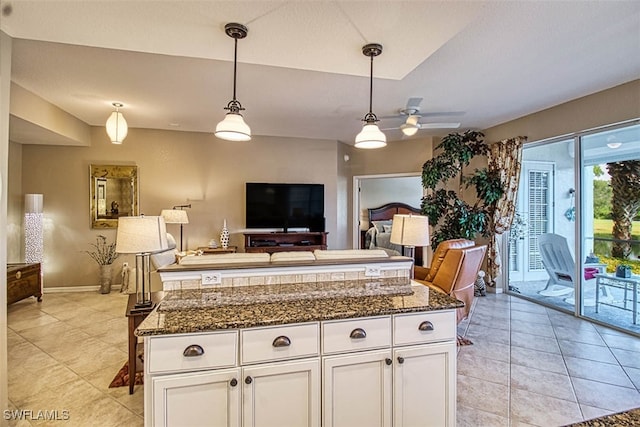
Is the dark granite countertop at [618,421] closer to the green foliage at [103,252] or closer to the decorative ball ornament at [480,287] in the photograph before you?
the decorative ball ornament at [480,287]

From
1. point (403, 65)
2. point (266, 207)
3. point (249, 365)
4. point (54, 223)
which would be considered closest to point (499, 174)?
point (403, 65)

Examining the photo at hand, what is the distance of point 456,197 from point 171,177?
4740 millimetres

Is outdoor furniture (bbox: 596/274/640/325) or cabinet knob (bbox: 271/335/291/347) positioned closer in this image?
cabinet knob (bbox: 271/335/291/347)

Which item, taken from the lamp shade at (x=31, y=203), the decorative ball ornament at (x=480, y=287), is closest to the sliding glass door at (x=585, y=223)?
the decorative ball ornament at (x=480, y=287)

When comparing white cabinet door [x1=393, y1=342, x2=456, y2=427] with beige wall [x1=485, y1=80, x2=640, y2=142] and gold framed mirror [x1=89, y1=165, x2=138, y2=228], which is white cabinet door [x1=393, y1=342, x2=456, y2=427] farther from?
gold framed mirror [x1=89, y1=165, x2=138, y2=228]

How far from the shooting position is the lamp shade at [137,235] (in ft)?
6.99

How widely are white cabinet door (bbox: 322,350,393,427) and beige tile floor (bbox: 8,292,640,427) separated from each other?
0.85 meters

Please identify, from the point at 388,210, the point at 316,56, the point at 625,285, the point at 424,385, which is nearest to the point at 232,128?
the point at 316,56

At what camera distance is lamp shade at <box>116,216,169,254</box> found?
83.9 inches

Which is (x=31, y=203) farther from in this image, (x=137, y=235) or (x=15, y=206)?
(x=137, y=235)

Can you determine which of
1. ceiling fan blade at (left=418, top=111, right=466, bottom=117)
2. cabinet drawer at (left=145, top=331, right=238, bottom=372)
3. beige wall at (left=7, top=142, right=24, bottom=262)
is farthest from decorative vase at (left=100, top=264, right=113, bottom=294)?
ceiling fan blade at (left=418, top=111, right=466, bottom=117)

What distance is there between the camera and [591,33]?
243 centimetres

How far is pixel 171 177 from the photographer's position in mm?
5414

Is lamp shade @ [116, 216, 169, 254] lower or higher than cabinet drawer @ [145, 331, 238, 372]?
higher
